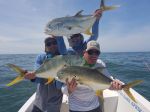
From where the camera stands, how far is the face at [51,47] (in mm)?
3234

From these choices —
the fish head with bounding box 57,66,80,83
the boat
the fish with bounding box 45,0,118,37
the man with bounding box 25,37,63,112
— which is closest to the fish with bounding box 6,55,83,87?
the fish head with bounding box 57,66,80,83

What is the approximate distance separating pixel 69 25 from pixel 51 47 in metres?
1.09

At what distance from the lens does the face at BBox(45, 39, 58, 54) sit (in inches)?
127

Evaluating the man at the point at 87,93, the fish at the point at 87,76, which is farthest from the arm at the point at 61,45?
the fish at the point at 87,76

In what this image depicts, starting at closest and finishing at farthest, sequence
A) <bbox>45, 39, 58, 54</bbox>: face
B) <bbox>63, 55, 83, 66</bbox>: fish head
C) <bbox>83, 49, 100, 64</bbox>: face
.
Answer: <bbox>63, 55, 83, 66</bbox>: fish head < <bbox>83, 49, 100, 64</bbox>: face < <bbox>45, 39, 58, 54</bbox>: face

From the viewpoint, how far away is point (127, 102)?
385 centimetres

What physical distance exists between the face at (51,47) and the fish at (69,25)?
0.91 meters

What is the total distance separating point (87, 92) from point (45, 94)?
898mm

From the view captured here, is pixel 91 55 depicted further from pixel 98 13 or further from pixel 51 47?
pixel 51 47

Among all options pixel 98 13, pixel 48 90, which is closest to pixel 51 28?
pixel 98 13

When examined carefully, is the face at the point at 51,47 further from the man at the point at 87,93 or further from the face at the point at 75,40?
the man at the point at 87,93

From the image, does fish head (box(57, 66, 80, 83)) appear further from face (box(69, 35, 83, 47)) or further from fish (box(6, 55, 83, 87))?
face (box(69, 35, 83, 47))

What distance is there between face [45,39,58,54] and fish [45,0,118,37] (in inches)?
35.7

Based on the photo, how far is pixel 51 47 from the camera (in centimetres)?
327
